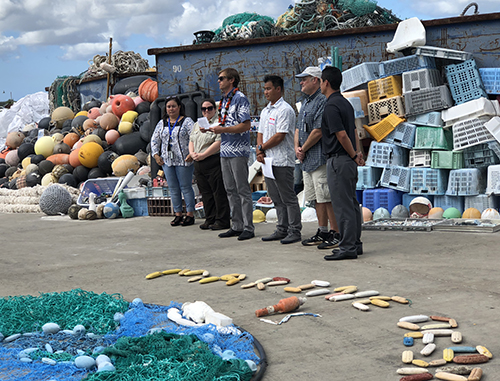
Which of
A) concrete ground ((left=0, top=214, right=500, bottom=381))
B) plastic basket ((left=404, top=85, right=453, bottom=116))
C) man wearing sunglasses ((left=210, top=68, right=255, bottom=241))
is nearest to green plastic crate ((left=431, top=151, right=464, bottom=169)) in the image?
plastic basket ((left=404, top=85, right=453, bottom=116))

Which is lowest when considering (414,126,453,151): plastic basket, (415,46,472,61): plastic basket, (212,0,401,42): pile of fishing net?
(414,126,453,151): plastic basket

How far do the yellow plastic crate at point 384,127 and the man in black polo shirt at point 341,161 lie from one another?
→ 3553 mm

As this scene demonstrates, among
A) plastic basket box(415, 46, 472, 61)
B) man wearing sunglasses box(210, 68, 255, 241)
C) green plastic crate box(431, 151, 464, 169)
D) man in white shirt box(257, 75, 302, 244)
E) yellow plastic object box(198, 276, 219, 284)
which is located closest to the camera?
yellow plastic object box(198, 276, 219, 284)

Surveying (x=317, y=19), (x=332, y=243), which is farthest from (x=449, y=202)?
(x=317, y=19)

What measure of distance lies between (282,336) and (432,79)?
6.73 metres

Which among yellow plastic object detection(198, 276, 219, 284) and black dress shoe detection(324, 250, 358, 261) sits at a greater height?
black dress shoe detection(324, 250, 358, 261)

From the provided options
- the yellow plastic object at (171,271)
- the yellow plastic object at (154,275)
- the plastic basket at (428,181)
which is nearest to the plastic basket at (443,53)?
the plastic basket at (428,181)

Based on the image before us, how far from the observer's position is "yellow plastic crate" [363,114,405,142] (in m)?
9.12

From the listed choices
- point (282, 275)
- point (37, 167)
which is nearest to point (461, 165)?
point (282, 275)

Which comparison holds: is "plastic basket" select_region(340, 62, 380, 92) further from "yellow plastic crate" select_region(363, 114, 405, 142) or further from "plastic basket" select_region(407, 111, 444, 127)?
"plastic basket" select_region(407, 111, 444, 127)

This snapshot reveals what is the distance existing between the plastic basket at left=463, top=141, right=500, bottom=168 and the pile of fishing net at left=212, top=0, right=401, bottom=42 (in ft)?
22.5

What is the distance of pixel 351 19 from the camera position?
14.6m

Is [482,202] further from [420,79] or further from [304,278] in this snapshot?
[304,278]

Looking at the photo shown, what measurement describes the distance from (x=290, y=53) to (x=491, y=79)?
377 centimetres
